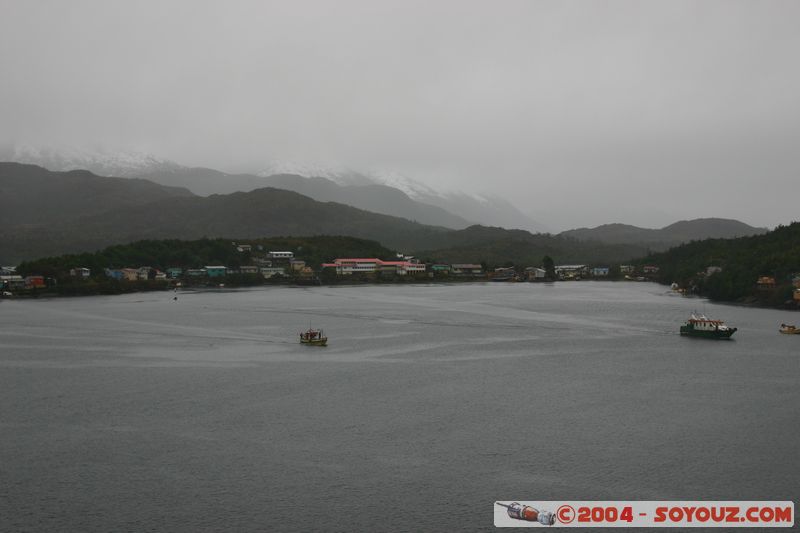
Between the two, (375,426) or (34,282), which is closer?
(375,426)

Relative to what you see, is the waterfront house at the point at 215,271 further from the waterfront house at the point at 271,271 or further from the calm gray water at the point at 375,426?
the calm gray water at the point at 375,426

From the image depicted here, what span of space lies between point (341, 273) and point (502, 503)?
56011 millimetres

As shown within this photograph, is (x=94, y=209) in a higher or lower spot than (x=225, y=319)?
higher

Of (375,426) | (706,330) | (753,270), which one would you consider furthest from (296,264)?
(375,426)

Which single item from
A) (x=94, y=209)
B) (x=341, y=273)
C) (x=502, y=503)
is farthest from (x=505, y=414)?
(x=94, y=209)

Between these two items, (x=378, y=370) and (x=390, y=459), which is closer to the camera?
(x=390, y=459)

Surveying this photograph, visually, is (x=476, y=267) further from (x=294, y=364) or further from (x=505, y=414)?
(x=505, y=414)

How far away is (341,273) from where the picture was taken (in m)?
63.9

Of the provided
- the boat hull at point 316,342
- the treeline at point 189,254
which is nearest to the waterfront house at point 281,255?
the treeline at point 189,254

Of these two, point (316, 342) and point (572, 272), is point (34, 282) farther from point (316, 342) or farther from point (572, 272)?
point (572, 272)

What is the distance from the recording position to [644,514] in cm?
827

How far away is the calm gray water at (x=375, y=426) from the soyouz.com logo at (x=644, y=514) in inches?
11.1

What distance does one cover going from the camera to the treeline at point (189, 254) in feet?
160

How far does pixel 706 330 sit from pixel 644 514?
16173mm
